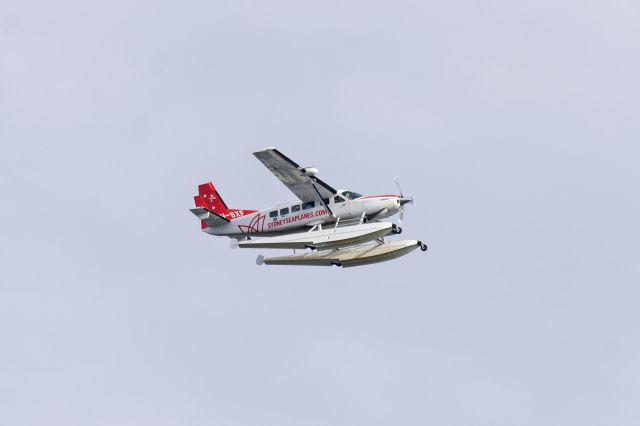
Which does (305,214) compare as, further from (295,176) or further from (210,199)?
(210,199)

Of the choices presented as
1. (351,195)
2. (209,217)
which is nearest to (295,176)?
(351,195)

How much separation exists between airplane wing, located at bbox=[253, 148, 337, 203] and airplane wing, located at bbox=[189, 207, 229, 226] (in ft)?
16.2

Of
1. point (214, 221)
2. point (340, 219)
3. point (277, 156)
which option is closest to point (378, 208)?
point (340, 219)

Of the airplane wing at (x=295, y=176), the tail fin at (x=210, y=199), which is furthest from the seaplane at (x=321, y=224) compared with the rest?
the tail fin at (x=210, y=199)

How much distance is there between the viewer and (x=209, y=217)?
59719mm

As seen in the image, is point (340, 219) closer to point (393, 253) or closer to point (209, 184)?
point (393, 253)

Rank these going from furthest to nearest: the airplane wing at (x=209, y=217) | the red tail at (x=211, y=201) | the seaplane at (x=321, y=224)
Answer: the red tail at (x=211, y=201) < the airplane wing at (x=209, y=217) < the seaplane at (x=321, y=224)

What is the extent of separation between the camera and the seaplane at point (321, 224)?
5497 centimetres

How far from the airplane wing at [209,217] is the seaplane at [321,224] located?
5 centimetres

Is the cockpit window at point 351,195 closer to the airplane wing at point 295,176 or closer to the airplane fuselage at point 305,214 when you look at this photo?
the airplane fuselage at point 305,214

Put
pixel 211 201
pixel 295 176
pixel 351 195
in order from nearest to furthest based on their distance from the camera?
pixel 295 176 < pixel 351 195 < pixel 211 201

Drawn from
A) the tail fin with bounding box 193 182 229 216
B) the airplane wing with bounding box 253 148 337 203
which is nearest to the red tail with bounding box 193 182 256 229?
the tail fin with bounding box 193 182 229 216

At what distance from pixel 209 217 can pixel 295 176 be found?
627cm

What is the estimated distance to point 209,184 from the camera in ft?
206
